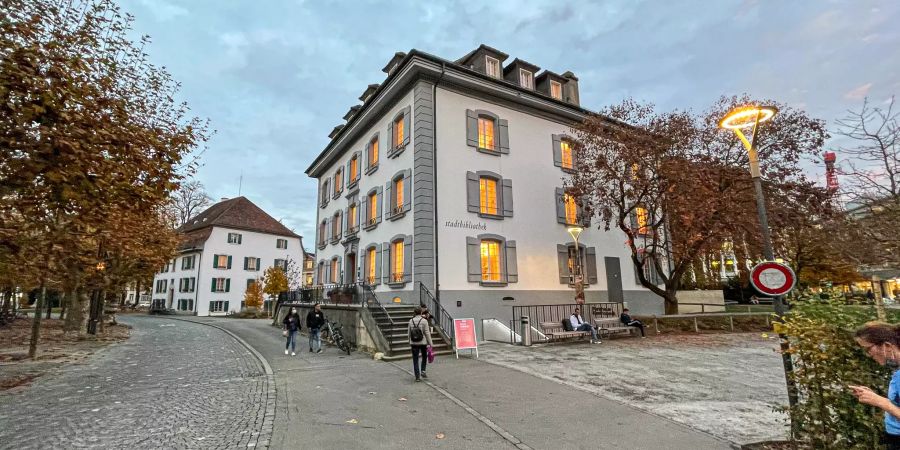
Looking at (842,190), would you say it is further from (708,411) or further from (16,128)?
(16,128)

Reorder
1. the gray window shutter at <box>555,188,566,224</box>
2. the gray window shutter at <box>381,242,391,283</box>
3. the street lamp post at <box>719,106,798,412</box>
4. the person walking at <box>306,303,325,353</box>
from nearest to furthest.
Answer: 1. the street lamp post at <box>719,106,798,412</box>
2. the person walking at <box>306,303,325,353</box>
3. the gray window shutter at <box>381,242,391,283</box>
4. the gray window shutter at <box>555,188,566,224</box>

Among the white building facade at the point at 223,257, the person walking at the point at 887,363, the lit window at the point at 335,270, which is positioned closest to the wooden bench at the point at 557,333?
the person walking at the point at 887,363

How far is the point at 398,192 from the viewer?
18.8 m

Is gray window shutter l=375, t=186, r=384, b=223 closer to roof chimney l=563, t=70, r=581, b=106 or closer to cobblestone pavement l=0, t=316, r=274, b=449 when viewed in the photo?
cobblestone pavement l=0, t=316, r=274, b=449

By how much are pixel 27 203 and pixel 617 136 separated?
18006 mm

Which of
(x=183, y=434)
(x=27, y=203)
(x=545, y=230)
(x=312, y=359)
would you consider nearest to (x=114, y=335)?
(x=312, y=359)

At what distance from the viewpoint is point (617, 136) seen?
691 inches

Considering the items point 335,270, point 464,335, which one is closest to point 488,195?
point 464,335

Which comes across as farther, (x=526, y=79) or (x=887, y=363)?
(x=526, y=79)

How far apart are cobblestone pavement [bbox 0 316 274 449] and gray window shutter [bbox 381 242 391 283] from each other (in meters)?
6.36

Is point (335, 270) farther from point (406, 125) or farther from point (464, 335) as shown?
point (464, 335)

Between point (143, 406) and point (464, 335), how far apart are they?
797cm

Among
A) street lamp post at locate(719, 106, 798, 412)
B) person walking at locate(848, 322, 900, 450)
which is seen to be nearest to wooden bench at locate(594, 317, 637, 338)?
street lamp post at locate(719, 106, 798, 412)

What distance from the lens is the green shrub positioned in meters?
4.09
